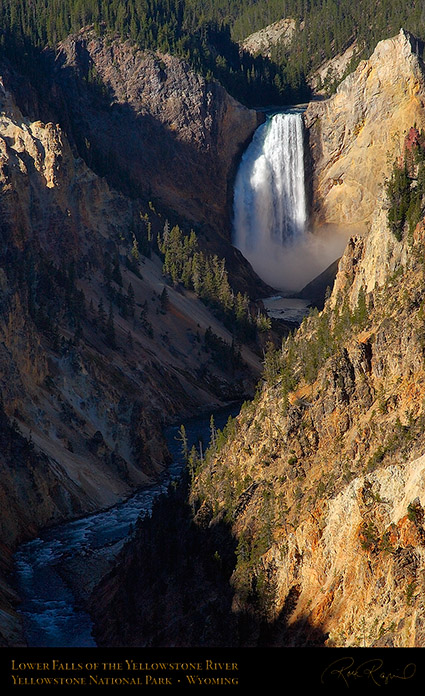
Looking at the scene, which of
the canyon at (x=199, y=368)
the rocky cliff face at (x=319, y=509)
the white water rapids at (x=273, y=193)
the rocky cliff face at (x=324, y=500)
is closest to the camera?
the rocky cliff face at (x=319, y=509)

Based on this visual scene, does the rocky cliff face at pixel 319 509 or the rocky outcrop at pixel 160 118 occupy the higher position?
the rocky outcrop at pixel 160 118

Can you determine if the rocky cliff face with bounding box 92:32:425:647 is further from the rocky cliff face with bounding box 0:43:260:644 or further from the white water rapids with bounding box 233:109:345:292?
the white water rapids with bounding box 233:109:345:292

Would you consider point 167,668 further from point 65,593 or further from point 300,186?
point 300,186

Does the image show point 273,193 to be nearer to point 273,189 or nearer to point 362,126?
point 273,189

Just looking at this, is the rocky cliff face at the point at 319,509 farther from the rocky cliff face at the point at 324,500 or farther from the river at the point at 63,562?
the river at the point at 63,562

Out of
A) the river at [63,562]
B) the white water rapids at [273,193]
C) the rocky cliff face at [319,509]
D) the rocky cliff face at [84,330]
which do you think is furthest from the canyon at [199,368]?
the white water rapids at [273,193]

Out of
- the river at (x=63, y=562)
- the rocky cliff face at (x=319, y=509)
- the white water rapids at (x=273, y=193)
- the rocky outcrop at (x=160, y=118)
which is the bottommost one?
the river at (x=63, y=562)

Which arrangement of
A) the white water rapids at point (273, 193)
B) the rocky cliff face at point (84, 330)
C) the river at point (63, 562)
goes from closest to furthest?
the river at point (63, 562) < the rocky cliff face at point (84, 330) < the white water rapids at point (273, 193)

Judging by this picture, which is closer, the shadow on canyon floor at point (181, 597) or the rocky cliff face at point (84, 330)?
the shadow on canyon floor at point (181, 597)
